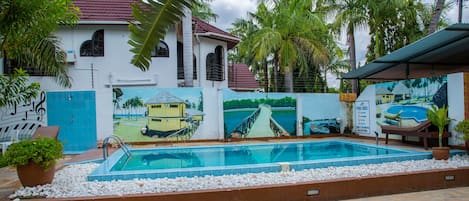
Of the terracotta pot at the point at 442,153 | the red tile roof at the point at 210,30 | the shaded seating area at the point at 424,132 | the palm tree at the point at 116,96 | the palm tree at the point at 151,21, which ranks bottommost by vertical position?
the terracotta pot at the point at 442,153

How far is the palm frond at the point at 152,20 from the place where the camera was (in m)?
2.29

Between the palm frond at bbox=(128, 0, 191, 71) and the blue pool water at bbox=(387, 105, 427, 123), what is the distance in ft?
37.0

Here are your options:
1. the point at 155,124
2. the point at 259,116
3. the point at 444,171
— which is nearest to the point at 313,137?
the point at 259,116

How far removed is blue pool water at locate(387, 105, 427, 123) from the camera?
38.6ft

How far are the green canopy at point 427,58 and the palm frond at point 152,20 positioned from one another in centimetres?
963

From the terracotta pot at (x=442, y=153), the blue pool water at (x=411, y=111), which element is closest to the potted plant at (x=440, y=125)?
the terracotta pot at (x=442, y=153)

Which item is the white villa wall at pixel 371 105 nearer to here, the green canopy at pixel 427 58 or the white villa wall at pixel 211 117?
the green canopy at pixel 427 58

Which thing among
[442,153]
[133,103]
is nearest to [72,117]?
[133,103]

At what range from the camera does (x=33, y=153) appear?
597 centimetres

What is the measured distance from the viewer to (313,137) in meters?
15.9

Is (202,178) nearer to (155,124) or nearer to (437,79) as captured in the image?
(155,124)

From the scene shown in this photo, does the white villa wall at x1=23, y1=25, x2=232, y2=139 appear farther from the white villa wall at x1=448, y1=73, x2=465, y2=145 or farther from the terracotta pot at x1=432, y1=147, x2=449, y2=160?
the terracotta pot at x1=432, y1=147, x2=449, y2=160

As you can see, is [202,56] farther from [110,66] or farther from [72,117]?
[72,117]

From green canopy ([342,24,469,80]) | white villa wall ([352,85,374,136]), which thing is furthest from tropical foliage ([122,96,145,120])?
white villa wall ([352,85,374,136])
